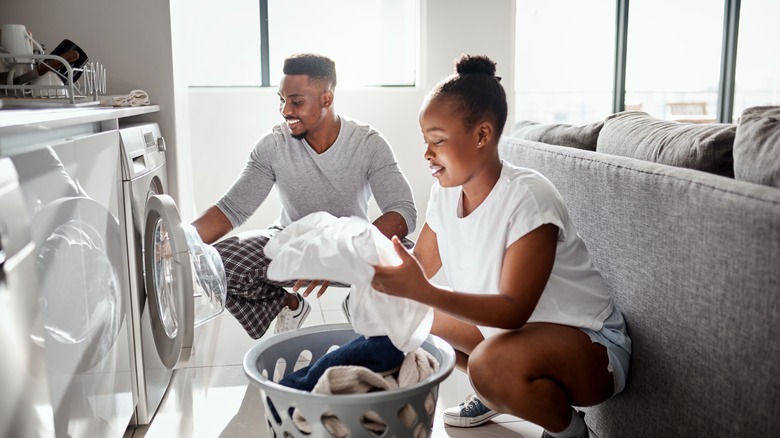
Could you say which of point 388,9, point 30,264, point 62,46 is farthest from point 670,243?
point 388,9

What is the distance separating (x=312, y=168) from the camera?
2516mm

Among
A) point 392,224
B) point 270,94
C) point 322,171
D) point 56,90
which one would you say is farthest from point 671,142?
point 270,94

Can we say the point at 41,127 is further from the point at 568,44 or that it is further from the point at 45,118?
the point at 568,44

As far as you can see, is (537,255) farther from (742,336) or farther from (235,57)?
(235,57)

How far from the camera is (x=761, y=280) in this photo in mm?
1133

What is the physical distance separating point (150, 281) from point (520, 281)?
1.06 metres

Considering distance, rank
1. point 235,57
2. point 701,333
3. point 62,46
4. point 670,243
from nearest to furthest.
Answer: point 701,333 → point 670,243 → point 62,46 → point 235,57

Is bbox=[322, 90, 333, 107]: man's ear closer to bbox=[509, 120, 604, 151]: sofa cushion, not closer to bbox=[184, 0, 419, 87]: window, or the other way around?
bbox=[509, 120, 604, 151]: sofa cushion

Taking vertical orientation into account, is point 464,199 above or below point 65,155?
below

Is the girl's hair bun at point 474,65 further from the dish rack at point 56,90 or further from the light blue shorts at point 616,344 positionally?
the dish rack at point 56,90

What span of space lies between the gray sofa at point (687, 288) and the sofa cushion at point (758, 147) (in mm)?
42

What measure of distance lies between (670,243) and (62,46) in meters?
2.01

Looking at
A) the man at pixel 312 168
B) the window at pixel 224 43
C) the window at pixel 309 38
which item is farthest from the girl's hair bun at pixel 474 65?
the window at pixel 224 43

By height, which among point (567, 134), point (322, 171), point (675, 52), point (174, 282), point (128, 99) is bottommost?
point (174, 282)
